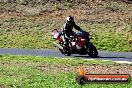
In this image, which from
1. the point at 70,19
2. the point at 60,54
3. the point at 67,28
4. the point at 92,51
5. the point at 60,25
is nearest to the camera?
the point at 92,51

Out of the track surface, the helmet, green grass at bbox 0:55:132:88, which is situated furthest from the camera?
the helmet

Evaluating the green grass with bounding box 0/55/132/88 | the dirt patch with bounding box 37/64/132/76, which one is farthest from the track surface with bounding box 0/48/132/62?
the green grass with bounding box 0/55/132/88

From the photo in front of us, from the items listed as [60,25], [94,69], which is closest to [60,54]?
[60,25]

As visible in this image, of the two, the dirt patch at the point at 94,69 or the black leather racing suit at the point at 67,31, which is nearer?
the dirt patch at the point at 94,69

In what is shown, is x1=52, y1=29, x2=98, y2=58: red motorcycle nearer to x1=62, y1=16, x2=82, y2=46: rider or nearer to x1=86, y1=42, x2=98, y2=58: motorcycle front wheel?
x1=86, y1=42, x2=98, y2=58: motorcycle front wheel

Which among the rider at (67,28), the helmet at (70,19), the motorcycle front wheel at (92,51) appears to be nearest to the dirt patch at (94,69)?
the motorcycle front wheel at (92,51)

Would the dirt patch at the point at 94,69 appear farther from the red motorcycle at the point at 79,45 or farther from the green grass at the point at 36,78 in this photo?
the red motorcycle at the point at 79,45

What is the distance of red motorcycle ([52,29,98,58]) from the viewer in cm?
2118

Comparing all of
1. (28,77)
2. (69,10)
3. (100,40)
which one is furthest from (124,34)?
(28,77)

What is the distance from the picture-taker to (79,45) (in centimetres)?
2162

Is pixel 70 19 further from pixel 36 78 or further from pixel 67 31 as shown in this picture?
pixel 36 78

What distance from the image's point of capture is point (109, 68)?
604 inches

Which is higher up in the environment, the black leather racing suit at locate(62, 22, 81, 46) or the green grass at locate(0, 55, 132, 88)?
the green grass at locate(0, 55, 132, 88)

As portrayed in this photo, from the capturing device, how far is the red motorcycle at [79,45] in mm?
21181
